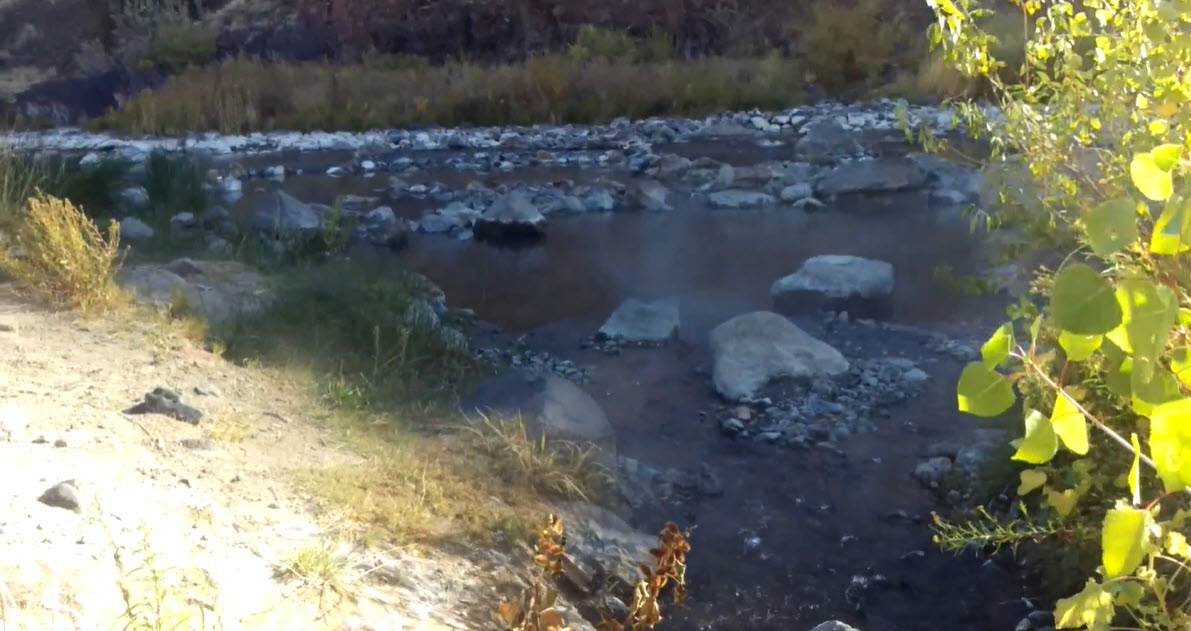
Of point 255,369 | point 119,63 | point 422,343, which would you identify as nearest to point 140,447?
point 255,369

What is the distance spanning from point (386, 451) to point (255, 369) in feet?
2.92

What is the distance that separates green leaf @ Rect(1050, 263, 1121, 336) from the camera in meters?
1.46

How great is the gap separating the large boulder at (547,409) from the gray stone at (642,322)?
147cm

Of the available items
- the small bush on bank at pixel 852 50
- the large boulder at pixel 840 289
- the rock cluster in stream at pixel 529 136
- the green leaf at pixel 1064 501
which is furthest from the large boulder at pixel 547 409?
the small bush on bank at pixel 852 50

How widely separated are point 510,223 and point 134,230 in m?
3.38

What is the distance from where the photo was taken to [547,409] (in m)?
4.52

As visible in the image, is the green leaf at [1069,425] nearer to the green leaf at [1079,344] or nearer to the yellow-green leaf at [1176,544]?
the green leaf at [1079,344]

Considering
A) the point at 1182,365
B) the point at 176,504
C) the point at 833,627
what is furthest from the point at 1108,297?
the point at 176,504

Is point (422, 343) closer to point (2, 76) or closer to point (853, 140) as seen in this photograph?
point (853, 140)

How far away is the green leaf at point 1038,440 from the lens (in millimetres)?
1650

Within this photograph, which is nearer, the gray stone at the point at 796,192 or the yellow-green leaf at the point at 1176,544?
the yellow-green leaf at the point at 1176,544

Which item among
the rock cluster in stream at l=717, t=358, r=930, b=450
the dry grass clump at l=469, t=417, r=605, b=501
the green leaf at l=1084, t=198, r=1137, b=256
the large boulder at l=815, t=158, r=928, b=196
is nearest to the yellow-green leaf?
the green leaf at l=1084, t=198, r=1137, b=256

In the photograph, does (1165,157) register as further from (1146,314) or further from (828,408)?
(828,408)

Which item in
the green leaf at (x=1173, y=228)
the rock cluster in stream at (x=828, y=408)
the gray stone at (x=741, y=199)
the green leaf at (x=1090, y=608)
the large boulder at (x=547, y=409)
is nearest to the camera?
the green leaf at (x=1173, y=228)
